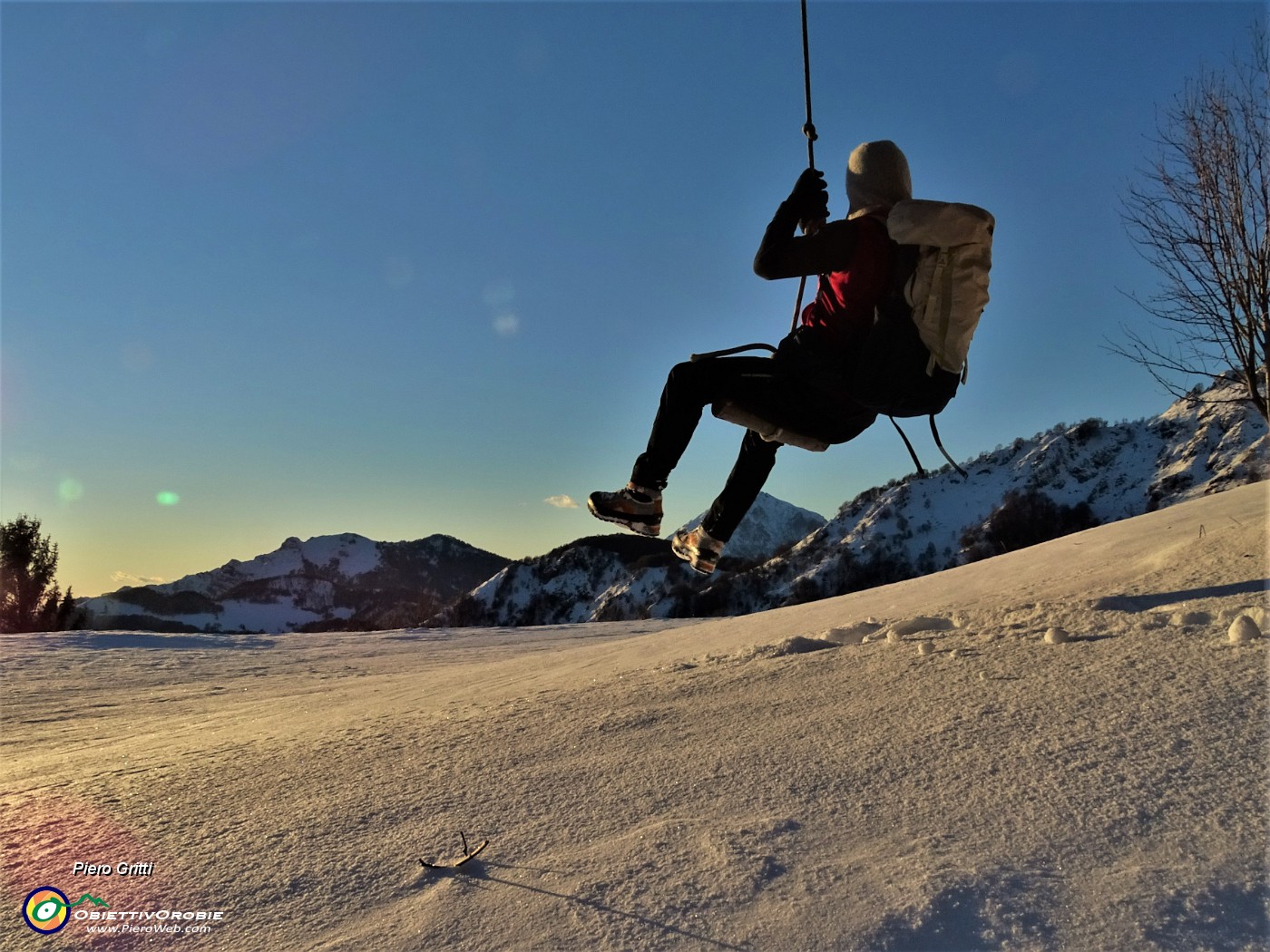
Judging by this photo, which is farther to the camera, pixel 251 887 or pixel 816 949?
pixel 251 887

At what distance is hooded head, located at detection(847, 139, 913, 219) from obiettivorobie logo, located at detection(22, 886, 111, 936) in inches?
128

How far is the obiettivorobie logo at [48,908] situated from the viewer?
211 centimetres

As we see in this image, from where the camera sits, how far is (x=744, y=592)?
6228cm

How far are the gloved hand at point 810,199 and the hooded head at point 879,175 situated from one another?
111 mm

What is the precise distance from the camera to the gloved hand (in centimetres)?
280

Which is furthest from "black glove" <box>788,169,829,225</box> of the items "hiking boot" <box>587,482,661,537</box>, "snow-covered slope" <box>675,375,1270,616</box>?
"snow-covered slope" <box>675,375,1270,616</box>

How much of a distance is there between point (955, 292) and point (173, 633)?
49.0ft

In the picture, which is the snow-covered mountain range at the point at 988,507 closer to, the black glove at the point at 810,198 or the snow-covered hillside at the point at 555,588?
the snow-covered hillside at the point at 555,588

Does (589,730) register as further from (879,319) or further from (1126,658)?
(1126,658)

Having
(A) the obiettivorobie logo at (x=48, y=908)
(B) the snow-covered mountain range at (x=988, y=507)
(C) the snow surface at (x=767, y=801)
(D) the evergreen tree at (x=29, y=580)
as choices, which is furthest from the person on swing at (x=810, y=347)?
(B) the snow-covered mountain range at (x=988, y=507)

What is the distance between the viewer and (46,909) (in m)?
2.19

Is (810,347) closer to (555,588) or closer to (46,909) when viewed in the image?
(46,909)

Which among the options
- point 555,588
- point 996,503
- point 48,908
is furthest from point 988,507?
point 48,908

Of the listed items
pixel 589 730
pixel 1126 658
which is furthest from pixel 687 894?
pixel 1126 658
